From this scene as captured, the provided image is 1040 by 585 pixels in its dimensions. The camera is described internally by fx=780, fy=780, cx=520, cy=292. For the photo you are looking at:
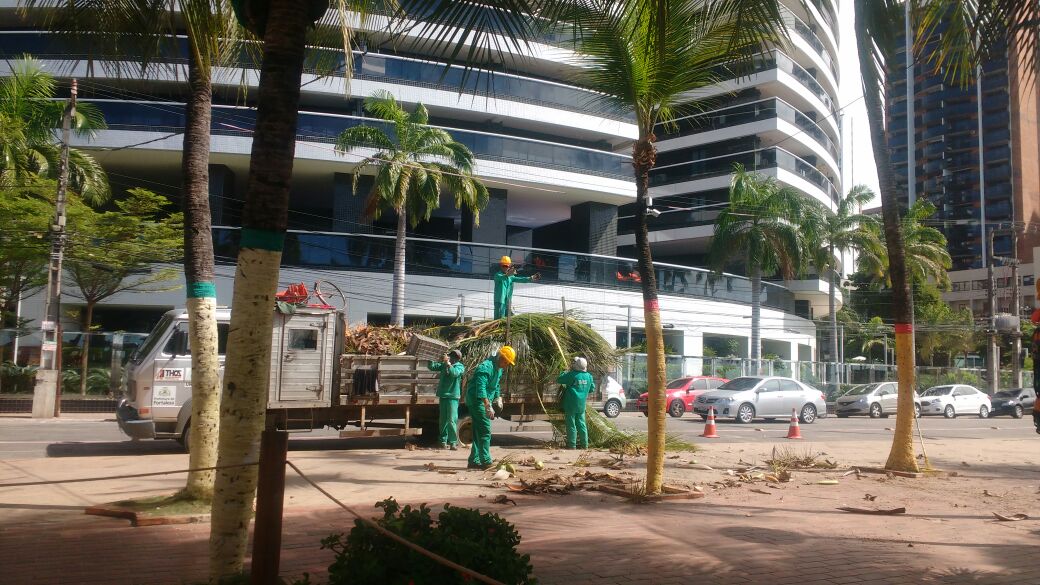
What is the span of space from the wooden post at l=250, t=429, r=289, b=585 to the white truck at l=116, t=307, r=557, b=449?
7.74 m

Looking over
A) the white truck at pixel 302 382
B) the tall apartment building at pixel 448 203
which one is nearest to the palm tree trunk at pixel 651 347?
the white truck at pixel 302 382

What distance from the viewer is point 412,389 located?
1346cm

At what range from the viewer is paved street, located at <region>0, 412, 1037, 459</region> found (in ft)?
Answer: 44.5

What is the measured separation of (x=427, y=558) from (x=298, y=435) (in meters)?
13.7

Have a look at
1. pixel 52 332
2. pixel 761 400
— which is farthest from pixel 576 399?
pixel 52 332

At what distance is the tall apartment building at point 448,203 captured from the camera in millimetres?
31656

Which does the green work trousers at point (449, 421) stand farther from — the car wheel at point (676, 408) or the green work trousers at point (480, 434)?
the car wheel at point (676, 408)

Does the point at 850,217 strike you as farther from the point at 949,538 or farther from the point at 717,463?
the point at 949,538

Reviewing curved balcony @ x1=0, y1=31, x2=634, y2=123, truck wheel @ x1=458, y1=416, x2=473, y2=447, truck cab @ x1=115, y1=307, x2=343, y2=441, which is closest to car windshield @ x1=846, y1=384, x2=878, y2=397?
curved balcony @ x1=0, y1=31, x2=634, y2=123

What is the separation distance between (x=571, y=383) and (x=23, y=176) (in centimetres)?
2173

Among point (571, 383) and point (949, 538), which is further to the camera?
point (571, 383)

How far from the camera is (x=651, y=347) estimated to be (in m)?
8.84

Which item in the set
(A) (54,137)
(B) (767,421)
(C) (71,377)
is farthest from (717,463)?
(A) (54,137)

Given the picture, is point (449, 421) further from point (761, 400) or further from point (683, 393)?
point (683, 393)
